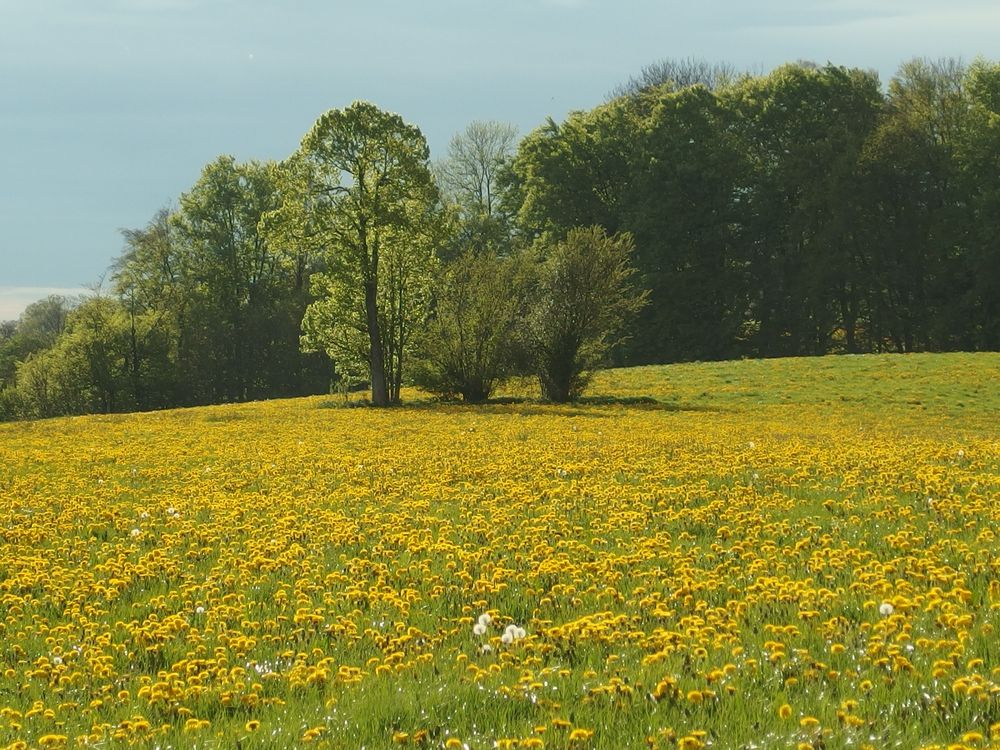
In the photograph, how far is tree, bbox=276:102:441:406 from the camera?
42.8 metres

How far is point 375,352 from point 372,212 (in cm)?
599

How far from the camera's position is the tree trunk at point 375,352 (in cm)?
4309

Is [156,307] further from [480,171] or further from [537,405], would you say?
[537,405]

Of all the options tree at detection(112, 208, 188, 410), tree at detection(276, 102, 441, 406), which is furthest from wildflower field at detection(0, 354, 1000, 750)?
tree at detection(112, 208, 188, 410)

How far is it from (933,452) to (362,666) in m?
14.1

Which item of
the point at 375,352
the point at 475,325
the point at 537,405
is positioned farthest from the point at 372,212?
the point at 537,405

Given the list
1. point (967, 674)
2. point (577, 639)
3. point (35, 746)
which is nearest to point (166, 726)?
point (35, 746)

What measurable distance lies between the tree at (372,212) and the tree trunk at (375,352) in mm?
43

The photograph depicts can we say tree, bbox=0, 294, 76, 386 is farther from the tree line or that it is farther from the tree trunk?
the tree trunk

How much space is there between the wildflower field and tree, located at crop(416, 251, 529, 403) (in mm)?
22779

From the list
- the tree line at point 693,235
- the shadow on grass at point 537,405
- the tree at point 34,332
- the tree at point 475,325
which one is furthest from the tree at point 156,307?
the tree at point 475,325

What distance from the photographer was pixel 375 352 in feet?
143

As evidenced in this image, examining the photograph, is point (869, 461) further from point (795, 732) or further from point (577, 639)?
point (795, 732)

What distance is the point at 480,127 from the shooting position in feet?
288
